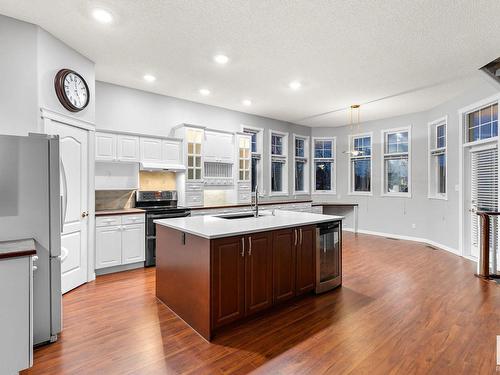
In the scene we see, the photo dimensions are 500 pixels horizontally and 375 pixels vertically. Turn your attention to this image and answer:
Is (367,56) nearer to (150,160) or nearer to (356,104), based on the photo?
(356,104)

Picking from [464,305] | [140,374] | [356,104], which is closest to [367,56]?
[356,104]

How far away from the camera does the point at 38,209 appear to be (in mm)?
2346

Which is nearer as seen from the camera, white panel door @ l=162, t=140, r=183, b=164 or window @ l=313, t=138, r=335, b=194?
white panel door @ l=162, t=140, r=183, b=164

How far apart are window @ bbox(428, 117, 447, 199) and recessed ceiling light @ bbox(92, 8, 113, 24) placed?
6.33 metres

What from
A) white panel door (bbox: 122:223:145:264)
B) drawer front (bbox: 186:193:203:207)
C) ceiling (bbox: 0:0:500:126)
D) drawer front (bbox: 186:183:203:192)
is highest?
ceiling (bbox: 0:0:500:126)

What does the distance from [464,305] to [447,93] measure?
3967 mm

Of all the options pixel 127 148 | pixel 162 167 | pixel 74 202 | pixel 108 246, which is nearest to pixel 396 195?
pixel 162 167

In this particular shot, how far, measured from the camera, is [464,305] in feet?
10.4

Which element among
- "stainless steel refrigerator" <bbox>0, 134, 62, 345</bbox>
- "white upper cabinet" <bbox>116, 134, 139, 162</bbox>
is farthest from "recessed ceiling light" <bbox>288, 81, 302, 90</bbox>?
"stainless steel refrigerator" <bbox>0, 134, 62, 345</bbox>

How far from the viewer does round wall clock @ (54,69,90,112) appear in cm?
336

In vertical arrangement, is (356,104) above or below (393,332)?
above

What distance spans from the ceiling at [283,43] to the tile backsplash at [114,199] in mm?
1879

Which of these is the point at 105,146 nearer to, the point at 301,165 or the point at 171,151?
the point at 171,151

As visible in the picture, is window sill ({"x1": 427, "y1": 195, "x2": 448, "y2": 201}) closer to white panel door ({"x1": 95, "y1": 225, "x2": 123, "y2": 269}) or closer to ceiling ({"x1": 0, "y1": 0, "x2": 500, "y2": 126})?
ceiling ({"x1": 0, "y1": 0, "x2": 500, "y2": 126})
